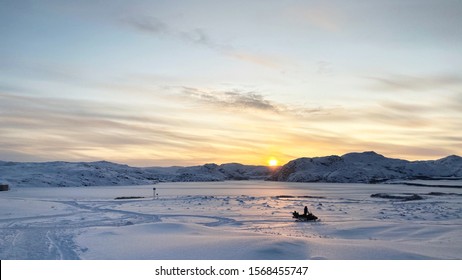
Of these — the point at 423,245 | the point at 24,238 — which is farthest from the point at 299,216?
the point at 24,238

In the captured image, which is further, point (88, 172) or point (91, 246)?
point (88, 172)

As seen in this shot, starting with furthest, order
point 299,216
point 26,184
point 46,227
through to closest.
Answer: point 26,184, point 299,216, point 46,227

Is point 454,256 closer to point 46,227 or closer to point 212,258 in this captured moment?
point 212,258

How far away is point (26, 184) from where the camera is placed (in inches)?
4540

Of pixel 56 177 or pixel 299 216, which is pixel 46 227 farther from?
pixel 56 177

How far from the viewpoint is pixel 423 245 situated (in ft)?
53.6

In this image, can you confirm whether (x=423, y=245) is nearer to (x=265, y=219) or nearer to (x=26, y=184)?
(x=265, y=219)

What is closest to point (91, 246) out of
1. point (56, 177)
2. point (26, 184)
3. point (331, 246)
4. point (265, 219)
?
point (331, 246)

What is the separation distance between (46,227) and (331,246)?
1624cm

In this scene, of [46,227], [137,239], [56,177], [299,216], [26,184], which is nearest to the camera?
[137,239]
